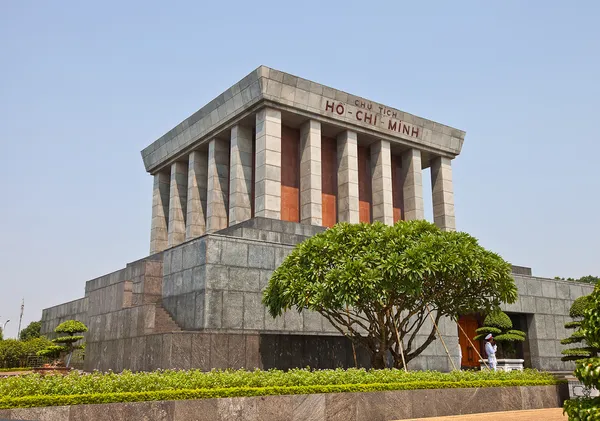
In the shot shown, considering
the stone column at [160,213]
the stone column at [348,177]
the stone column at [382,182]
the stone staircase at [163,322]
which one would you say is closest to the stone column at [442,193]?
the stone column at [382,182]

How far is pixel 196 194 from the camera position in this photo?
125ft

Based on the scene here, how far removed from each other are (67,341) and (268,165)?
44.1 ft

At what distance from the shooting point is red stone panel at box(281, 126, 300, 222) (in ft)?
111

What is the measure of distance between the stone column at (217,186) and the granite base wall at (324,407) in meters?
21.8

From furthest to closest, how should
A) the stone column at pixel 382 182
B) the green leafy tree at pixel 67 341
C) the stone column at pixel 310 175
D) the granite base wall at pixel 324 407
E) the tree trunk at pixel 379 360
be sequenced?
the stone column at pixel 382 182
the stone column at pixel 310 175
the green leafy tree at pixel 67 341
the tree trunk at pixel 379 360
the granite base wall at pixel 324 407

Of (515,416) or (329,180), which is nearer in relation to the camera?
(515,416)

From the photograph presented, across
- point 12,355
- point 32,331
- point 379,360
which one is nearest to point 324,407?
point 379,360

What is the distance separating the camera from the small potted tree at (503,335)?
95.3ft

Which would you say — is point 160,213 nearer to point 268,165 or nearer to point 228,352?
point 268,165

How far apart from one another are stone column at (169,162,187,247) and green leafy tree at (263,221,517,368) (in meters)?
21.5

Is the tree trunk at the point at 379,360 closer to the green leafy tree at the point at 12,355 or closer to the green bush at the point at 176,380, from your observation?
the green bush at the point at 176,380

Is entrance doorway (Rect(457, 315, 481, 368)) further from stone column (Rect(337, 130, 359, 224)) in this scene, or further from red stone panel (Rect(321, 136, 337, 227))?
red stone panel (Rect(321, 136, 337, 227))

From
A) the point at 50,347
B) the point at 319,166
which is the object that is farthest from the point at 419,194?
the point at 50,347

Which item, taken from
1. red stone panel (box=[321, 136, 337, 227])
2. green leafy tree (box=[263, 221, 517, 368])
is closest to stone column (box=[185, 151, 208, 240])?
red stone panel (box=[321, 136, 337, 227])
